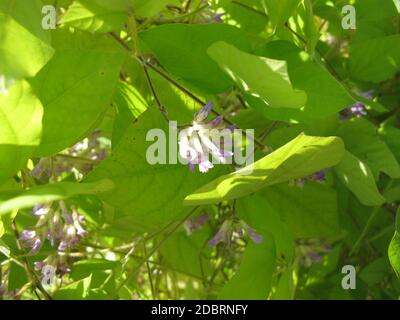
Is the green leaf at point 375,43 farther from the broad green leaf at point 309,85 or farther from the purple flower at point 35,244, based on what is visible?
the purple flower at point 35,244

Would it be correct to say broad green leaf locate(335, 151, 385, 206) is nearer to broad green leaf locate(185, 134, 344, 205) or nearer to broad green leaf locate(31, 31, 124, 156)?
broad green leaf locate(185, 134, 344, 205)

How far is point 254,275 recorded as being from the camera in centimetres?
75

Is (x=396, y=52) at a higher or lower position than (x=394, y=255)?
higher

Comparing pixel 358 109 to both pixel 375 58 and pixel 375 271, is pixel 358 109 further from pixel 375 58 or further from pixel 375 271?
pixel 375 271

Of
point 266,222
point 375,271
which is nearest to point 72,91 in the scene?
point 266,222

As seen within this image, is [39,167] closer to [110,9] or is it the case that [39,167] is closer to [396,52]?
[110,9]

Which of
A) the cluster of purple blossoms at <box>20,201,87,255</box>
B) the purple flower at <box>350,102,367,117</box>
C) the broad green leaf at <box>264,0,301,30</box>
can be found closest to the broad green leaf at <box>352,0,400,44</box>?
the purple flower at <box>350,102,367,117</box>

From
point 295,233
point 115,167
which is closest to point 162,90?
point 115,167

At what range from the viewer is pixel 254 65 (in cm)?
55

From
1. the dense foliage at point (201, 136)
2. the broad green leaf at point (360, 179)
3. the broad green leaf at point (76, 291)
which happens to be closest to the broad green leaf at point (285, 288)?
the dense foliage at point (201, 136)

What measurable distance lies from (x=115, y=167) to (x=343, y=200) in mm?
433

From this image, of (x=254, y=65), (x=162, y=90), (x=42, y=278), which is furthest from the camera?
(x=42, y=278)

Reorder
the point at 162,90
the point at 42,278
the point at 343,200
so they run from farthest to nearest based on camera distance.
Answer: the point at 343,200 → the point at 42,278 → the point at 162,90
